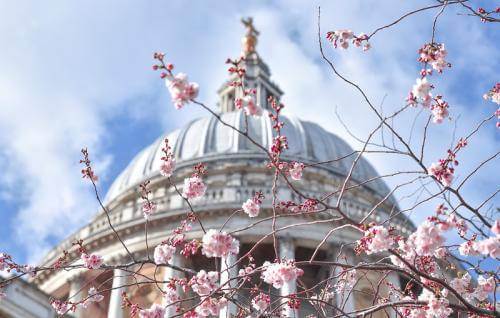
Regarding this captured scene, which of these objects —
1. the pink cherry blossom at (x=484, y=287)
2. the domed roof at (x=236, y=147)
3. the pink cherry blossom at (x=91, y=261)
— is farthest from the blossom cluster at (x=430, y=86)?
the domed roof at (x=236, y=147)

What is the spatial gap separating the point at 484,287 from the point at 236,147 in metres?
29.3

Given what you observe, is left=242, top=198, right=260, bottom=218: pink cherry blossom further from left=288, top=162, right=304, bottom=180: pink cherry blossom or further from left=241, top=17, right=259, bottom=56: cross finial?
left=241, top=17, right=259, bottom=56: cross finial

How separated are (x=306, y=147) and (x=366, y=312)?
32.9 meters

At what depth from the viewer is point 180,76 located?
7160 millimetres

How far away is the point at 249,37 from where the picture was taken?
57.6 metres

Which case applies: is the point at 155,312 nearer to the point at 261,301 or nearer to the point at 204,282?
the point at 204,282

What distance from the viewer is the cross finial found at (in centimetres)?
5727

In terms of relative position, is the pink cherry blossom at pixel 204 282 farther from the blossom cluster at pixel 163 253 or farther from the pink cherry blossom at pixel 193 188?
the pink cherry blossom at pixel 193 188

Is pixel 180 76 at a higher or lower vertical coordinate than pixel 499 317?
higher

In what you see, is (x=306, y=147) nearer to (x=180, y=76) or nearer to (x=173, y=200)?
(x=173, y=200)

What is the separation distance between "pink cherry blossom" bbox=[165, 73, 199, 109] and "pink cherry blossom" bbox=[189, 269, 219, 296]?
2179mm

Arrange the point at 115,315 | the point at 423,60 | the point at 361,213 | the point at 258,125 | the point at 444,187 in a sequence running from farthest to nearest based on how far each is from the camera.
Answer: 1. the point at 258,125
2. the point at 361,213
3. the point at 115,315
4. the point at 423,60
5. the point at 444,187

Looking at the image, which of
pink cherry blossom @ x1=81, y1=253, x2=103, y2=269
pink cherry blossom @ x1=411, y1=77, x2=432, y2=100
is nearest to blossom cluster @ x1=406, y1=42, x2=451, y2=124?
pink cherry blossom @ x1=411, y1=77, x2=432, y2=100

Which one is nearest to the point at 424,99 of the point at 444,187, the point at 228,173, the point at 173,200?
the point at 444,187
